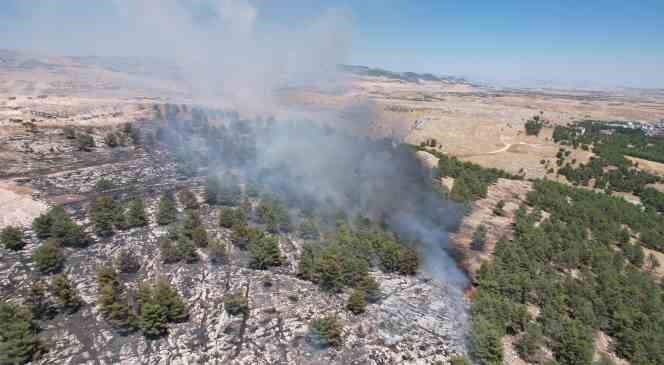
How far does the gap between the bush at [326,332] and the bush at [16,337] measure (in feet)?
55.1

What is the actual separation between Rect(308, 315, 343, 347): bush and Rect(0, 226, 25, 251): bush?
89.4ft

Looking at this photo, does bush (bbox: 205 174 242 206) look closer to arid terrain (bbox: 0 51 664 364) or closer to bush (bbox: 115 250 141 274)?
arid terrain (bbox: 0 51 664 364)

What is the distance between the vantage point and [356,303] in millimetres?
27188

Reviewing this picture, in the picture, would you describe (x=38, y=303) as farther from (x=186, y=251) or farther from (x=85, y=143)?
(x=85, y=143)

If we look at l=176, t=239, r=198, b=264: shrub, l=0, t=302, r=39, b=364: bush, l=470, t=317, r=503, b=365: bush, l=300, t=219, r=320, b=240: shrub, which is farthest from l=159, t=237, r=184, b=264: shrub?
l=470, t=317, r=503, b=365: bush

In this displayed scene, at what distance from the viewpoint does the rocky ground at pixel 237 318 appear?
77.0ft

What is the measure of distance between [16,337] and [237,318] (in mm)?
12751

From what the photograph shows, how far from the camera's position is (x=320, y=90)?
9162 cm

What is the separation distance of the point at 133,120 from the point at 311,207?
56597 millimetres

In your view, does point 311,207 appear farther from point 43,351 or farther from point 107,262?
point 43,351

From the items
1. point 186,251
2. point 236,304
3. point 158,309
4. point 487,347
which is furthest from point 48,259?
point 487,347

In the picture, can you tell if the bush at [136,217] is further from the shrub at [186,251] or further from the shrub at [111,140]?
the shrub at [111,140]

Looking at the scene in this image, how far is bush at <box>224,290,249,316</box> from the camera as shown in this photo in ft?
86.6

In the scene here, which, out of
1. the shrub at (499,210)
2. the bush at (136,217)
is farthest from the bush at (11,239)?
the shrub at (499,210)
